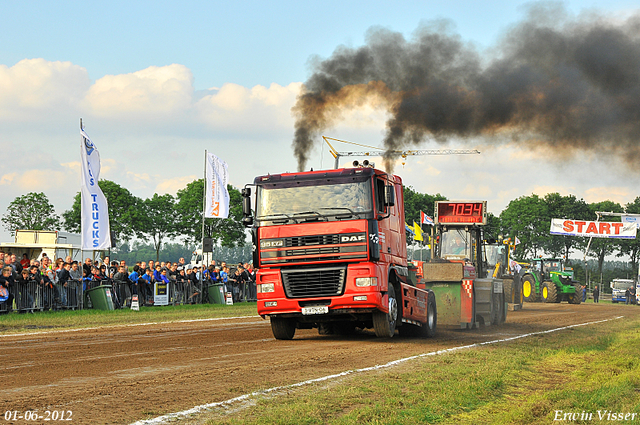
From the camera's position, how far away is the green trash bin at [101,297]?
78.3 ft

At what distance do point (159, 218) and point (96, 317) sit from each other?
202ft

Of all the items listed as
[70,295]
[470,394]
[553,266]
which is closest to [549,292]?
[553,266]

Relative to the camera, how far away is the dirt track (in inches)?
295

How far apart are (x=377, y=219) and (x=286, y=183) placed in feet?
6.62

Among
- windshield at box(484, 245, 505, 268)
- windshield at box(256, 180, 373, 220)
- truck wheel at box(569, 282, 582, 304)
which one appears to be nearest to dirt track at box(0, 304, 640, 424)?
windshield at box(256, 180, 373, 220)

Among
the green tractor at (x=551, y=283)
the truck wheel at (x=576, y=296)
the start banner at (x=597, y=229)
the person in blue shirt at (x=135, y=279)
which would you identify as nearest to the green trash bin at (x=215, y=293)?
the person in blue shirt at (x=135, y=279)

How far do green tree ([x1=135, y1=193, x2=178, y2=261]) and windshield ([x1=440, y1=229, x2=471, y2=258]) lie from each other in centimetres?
6217

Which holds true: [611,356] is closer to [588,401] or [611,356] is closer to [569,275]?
[588,401]

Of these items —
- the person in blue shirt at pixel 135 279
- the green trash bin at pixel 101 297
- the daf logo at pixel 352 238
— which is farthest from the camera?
the person in blue shirt at pixel 135 279

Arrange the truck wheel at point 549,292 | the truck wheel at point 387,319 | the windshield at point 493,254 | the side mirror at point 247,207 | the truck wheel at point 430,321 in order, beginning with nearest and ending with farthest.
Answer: the side mirror at point 247,207 → the truck wheel at point 387,319 → the truck wheel at point 430,321 → the windshield at point 493,254 → the truck wheel at point 549,292

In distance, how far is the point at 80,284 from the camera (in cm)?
2342

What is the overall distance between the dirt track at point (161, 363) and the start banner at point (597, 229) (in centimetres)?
4434

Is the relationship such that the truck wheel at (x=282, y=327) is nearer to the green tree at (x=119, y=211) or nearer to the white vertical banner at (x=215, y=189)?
the white vertical banner at (x=215, y=189)

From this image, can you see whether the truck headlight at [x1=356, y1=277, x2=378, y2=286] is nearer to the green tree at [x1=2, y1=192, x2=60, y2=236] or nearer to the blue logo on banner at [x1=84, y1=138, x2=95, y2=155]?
Answer: the blue logo on banner at [x1=84, y1=138, x2=95, y2=155]
